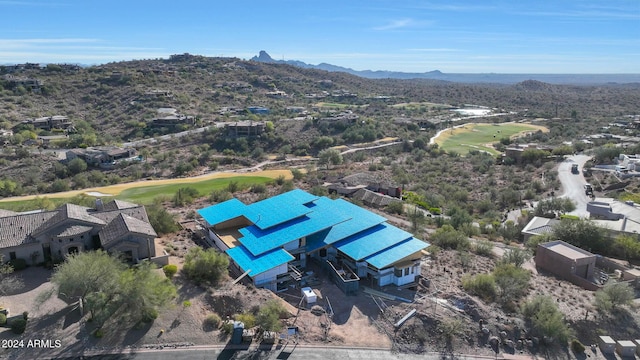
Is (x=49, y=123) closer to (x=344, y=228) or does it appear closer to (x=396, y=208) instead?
(x=396, y=208)

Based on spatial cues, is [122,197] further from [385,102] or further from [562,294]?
[385,102]

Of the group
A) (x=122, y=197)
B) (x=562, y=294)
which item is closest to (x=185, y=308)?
(x=562, y=294)

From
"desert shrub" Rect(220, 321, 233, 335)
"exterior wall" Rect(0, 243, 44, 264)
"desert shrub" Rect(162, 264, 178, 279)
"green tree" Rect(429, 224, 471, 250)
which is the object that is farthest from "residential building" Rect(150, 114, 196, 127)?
"desert shrub" Rect(220, 321, 233, 335)

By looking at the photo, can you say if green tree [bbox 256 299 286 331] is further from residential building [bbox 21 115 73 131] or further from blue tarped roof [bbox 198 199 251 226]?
residential building [bbox 21 115 73 131]

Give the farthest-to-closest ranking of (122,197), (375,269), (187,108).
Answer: (187,108) < (122,197) < (375,269)

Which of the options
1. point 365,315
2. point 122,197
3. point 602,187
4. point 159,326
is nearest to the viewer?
point 159,326

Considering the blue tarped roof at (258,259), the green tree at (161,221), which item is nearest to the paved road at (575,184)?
the blue tarped roof at (258,259)

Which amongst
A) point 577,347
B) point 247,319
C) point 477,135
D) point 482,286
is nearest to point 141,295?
point 247,319
